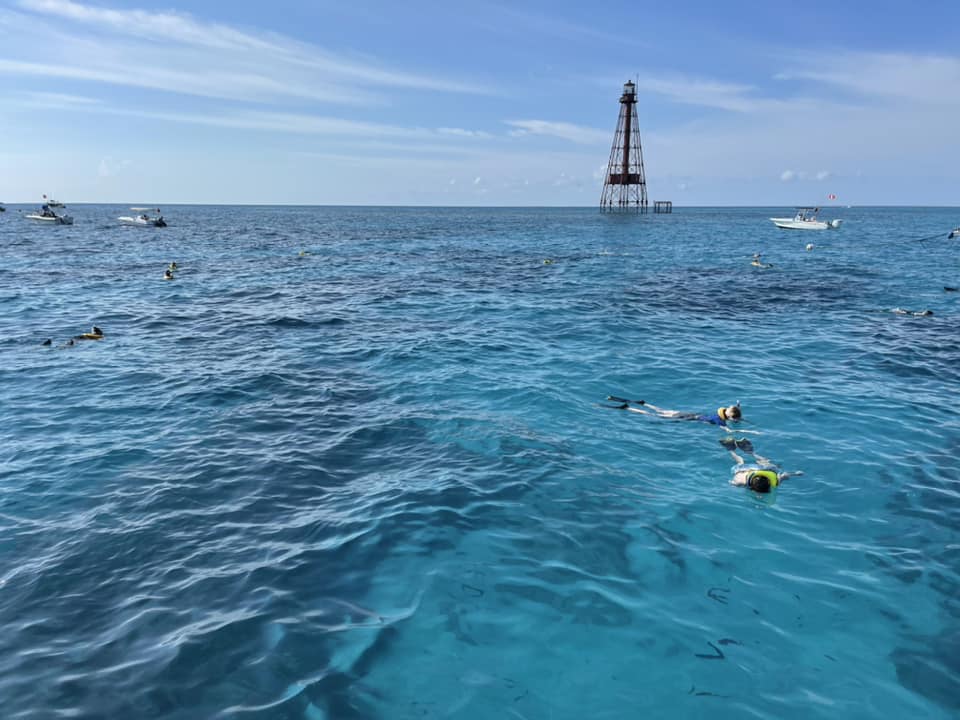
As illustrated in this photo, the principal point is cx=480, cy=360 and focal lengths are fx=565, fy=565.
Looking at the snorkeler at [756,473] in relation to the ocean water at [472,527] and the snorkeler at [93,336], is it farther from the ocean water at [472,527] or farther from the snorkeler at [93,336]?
the snorkeler at [93,336]

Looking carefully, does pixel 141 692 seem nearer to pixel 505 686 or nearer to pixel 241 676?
pixel 241 676

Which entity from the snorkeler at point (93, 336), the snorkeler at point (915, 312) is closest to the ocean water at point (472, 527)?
the snorkeler at point (93, 336)

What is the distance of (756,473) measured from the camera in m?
11.6

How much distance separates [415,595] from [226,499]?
4861mm

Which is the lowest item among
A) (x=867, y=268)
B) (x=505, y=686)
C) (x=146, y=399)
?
(x=505, y=686)

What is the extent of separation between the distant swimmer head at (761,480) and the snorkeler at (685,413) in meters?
3.25

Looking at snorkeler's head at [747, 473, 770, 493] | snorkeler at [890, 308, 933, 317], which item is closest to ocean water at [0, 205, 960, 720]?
snorkeler's head at [747, 473, 770, 493]

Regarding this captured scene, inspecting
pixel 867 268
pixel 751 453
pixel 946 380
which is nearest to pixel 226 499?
pixel 751 453

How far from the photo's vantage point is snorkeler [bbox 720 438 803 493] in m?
11.5

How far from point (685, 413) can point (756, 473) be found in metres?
4.15

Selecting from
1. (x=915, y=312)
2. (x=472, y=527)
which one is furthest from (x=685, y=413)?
(x=915, y=312)

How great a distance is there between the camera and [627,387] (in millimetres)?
18078

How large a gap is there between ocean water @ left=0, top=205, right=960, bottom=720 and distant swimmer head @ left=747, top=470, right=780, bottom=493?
26cm

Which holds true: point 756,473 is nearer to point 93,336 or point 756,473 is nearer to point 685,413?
point 685,413
